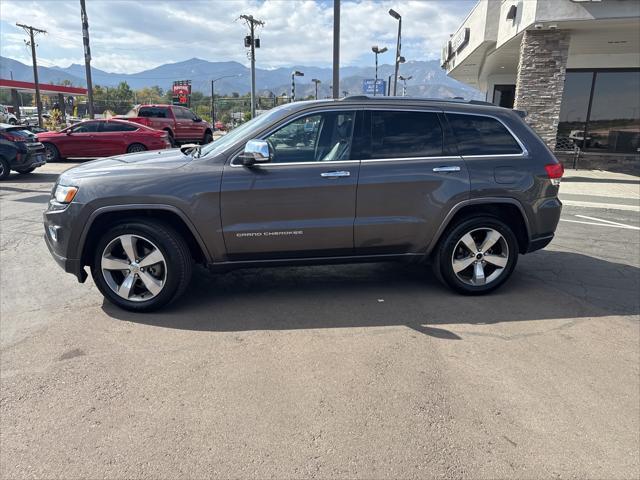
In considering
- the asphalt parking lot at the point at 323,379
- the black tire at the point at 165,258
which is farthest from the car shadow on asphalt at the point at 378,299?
the black tire at the point at 165,258

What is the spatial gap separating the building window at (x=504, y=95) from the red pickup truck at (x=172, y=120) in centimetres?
1426

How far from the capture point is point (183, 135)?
20.7 m

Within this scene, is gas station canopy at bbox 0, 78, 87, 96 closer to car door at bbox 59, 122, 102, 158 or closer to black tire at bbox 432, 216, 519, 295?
car door at bbox 59, 122, 102, 158

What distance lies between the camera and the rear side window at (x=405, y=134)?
4.28m

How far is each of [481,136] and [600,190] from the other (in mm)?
9639

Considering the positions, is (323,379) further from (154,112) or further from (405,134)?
(154,112)

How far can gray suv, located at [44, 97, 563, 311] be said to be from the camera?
13.0 feet

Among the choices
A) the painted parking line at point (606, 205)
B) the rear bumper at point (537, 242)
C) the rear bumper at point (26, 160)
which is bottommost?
the painted parking line at point (606, 205)

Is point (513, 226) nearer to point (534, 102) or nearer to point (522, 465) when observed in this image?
point (522, 465)

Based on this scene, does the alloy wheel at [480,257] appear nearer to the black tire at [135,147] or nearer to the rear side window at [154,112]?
the black tire at [135,147]

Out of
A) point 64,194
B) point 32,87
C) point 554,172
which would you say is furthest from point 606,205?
point 32,87

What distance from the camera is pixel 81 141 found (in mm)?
16469

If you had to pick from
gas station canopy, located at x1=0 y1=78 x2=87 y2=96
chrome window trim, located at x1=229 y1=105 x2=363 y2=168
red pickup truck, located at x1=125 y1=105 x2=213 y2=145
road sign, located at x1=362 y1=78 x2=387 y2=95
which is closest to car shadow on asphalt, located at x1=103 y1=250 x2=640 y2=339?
chrome window trim, located at x1=229 y1=105 x2=363 y2=168

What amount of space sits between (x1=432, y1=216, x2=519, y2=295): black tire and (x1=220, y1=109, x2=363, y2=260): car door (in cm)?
93
